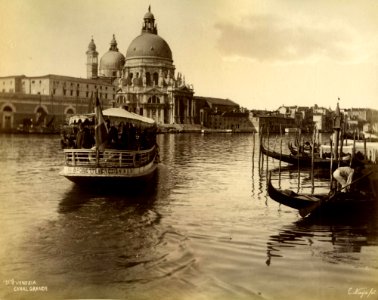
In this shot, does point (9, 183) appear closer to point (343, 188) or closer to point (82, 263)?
point (82, 263)

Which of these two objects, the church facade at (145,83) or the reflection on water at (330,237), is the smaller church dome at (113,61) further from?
the reflection on water at (330,237)

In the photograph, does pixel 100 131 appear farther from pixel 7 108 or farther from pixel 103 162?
pixel 7 108

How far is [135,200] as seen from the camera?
7297mm

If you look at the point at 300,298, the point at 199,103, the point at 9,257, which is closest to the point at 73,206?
the point at 9,257

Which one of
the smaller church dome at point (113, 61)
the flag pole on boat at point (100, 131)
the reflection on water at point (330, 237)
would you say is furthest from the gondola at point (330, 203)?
the smaller church dome at point (113, 61)

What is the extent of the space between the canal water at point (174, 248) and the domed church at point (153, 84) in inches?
1450

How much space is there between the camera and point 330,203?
5.92 metres

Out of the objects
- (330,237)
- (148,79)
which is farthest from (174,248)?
(148,79)

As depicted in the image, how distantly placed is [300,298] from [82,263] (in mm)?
1771

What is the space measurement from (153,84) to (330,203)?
132ft

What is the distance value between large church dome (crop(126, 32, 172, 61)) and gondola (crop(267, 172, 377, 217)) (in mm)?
39244

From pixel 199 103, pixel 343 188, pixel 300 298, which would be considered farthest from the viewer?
pixel 199 103

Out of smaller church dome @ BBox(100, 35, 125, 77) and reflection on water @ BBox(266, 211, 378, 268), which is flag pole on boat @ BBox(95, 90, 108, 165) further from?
smaller church dome @ BBox(100, 35, 125, 77)

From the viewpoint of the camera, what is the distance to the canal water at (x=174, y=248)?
3951mm
